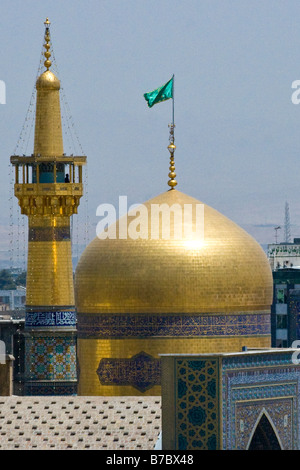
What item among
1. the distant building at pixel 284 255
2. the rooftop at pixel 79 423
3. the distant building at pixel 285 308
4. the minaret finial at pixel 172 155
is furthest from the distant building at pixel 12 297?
the rooftop at pixel 79 423

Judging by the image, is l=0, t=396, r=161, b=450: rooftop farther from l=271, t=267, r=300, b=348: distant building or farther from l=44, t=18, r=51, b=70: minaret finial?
l=271, t=267, r=300, b=348: distant building

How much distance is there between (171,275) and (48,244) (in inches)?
143

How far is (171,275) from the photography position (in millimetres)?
45625

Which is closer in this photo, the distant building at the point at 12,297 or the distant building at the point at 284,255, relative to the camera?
the distant building at the point at 284,255

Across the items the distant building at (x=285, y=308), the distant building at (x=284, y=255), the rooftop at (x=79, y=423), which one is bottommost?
the rooftop at (x=79, y=423)

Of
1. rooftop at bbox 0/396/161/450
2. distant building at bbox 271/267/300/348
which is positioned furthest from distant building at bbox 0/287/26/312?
rooftop at bbox 0/396/161/450

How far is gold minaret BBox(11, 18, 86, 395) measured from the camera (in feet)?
140

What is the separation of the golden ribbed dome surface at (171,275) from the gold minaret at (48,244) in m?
2.94

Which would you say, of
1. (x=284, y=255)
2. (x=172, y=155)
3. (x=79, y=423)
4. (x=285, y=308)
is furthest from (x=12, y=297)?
(x=79, y=423)

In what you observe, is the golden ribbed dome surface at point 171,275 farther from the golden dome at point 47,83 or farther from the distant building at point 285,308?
the distant building at point 285,308

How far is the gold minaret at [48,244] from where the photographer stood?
42.6 meters
